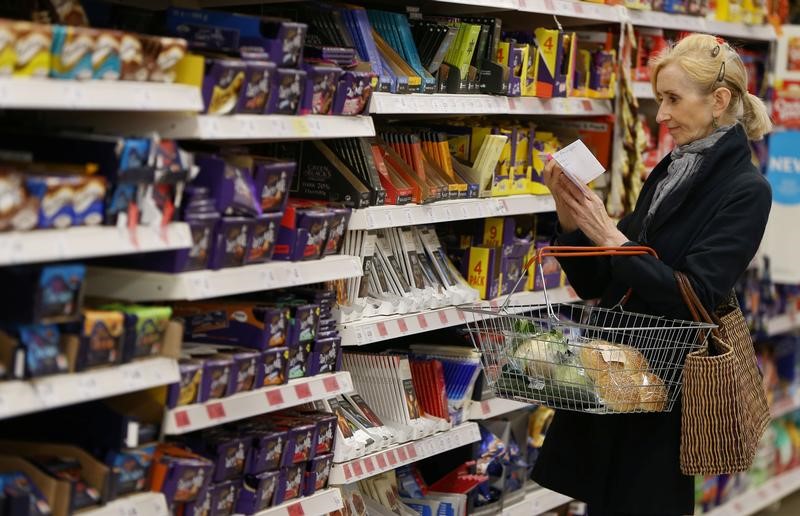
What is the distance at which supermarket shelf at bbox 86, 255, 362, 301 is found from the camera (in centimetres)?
276

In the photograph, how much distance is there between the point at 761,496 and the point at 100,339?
185 inches

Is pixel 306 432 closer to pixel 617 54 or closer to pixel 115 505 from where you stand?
pixel 115 505

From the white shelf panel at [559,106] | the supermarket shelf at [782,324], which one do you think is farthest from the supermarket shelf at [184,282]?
the supermarket shelf at [782,324]

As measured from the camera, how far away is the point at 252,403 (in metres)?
3.03

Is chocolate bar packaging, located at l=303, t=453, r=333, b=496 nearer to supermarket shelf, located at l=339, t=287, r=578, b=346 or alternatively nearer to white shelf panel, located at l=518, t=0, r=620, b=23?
supermarket shelf, located at l=339, t=287, r=578, b=346

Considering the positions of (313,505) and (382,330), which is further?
(382,330)

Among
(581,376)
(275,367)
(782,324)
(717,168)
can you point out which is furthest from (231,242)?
(782,324)

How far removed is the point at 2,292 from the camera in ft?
8.13

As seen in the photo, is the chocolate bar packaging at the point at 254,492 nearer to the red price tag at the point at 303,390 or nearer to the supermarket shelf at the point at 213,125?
A: the red price tag at the point at 303,390

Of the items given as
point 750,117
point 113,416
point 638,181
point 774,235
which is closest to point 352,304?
point 113,416

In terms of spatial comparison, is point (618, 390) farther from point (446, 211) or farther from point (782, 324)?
point (782, 324)

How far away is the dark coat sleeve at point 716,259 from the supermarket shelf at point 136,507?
1351 millimetres

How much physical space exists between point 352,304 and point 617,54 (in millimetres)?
1892

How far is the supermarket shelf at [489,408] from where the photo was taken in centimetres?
428
